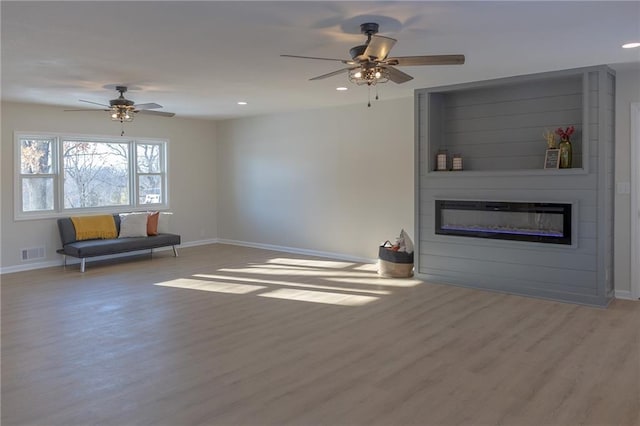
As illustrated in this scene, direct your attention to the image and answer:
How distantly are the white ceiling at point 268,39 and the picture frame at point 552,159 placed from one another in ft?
2.85

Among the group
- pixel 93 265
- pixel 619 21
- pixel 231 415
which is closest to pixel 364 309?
pixel 231 415

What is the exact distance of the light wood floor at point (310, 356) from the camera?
2.78 m

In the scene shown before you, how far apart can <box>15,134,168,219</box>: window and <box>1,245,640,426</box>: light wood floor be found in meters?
1.90

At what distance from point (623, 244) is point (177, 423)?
478 cm

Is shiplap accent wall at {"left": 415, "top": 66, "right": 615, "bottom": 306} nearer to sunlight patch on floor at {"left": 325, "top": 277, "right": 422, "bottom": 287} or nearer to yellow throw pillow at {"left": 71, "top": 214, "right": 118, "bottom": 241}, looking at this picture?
sunlight patch on floor at {"left": 325, "top": 277, "right": 422, "bottom": 287}

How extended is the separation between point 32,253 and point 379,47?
20.3ft

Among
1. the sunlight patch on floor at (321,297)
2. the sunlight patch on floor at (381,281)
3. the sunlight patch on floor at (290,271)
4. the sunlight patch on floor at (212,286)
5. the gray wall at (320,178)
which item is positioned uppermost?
the gray wall at (320,178)

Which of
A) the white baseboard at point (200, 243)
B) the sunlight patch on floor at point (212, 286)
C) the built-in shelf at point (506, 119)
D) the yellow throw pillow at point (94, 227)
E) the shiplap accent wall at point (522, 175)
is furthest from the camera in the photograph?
the white baseboard at point (200, 243)

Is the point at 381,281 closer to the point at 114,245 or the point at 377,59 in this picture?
the point at 377,59

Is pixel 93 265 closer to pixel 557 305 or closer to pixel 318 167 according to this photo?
pixel 318 167

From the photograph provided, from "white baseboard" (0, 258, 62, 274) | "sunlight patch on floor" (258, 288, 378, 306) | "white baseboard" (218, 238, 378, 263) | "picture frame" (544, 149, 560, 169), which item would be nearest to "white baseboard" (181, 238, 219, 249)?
"white baseboard" (218, 238, 378, 263)

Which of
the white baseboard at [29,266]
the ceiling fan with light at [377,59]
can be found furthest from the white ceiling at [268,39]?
the white baseboard at [29,266]

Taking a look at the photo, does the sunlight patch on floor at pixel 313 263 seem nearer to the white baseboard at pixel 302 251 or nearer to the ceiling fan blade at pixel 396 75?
the white baseboard at pixel 302 251

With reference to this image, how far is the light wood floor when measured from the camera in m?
2.78
